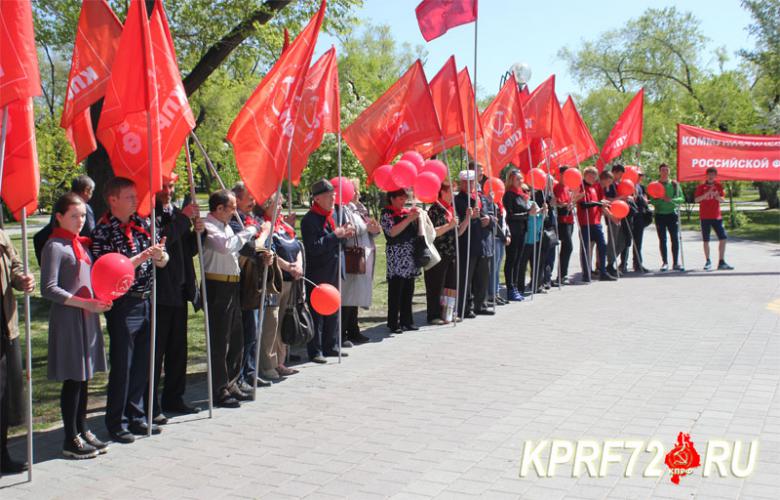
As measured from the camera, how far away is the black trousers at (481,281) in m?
11.6

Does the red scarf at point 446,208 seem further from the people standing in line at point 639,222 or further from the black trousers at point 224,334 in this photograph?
the people standing in line at point 639,222

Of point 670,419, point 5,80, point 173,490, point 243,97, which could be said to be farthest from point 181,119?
point 243,97

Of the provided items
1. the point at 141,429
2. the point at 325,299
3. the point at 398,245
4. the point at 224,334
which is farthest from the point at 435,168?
the point at 141,429

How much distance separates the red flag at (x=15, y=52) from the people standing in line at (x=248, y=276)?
8.22 feet

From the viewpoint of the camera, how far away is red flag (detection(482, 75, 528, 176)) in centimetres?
1212

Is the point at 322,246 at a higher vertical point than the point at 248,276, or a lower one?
higher

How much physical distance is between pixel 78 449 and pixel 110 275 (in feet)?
4.40

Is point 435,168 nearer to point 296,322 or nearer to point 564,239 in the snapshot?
point 296,322

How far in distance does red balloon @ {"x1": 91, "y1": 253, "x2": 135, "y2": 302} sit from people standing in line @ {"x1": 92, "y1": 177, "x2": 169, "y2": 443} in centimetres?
42

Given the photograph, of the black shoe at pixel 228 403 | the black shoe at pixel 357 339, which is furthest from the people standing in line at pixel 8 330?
the black shoe at pixel 357 339

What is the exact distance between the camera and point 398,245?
33.6 ft

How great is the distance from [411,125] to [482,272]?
2607 mm

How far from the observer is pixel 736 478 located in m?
4.92

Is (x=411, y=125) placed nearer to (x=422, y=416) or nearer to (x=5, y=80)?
(x=422, y=416)
